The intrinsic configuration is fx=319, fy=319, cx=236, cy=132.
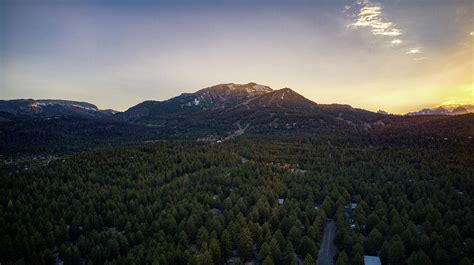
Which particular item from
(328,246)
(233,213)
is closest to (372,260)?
(328,246)

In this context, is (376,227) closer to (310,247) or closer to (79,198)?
(310,247)

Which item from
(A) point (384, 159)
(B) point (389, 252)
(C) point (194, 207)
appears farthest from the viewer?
(A) point (384, 159)

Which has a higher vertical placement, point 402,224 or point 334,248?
point 402,224

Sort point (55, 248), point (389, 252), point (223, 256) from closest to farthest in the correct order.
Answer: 1. point (389, 252)
2. point (223, 256)
3. point (55, 248)

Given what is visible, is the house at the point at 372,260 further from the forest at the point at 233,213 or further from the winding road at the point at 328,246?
the winding road at the point at 328,246

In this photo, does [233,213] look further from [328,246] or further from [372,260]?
[372,260]

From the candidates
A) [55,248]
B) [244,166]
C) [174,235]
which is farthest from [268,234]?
[244,166]

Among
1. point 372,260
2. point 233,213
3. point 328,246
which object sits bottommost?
point 328,246

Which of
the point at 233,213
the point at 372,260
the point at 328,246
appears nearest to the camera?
the point at 372,260

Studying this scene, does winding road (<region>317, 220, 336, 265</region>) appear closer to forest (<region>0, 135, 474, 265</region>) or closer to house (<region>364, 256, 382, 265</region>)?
forest (<region>0, 135, 474, 265</region>)
